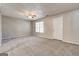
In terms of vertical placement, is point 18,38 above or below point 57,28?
below

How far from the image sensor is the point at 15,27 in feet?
12.2

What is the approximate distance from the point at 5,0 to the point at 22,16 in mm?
Result: 1755

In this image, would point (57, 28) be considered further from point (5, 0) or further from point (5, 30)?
point (5, 0)

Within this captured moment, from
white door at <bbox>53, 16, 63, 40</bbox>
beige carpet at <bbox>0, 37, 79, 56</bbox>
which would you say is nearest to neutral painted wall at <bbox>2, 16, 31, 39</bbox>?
beige carpet at <bbox>0, 37, 79, 56</bbox>

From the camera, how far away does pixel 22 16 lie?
125 inches

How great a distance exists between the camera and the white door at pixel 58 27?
17.0ft

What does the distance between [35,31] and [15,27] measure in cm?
101

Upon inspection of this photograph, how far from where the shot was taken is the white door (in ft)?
17.0

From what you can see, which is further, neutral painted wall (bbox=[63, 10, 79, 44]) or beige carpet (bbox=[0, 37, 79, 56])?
neutral painted wall (bbox=[63, 10, 79, 44])

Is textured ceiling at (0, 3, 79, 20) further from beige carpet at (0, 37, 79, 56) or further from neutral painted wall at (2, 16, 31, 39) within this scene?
beige carpet at (0, 37, 79, 56)

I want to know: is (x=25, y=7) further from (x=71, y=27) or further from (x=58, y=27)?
(x=58, y=27)

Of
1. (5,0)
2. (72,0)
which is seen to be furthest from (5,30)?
(72,0)

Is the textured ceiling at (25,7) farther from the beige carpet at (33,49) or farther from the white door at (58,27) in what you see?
the white door at (58,27)

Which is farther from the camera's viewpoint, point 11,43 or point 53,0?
point 11,43
